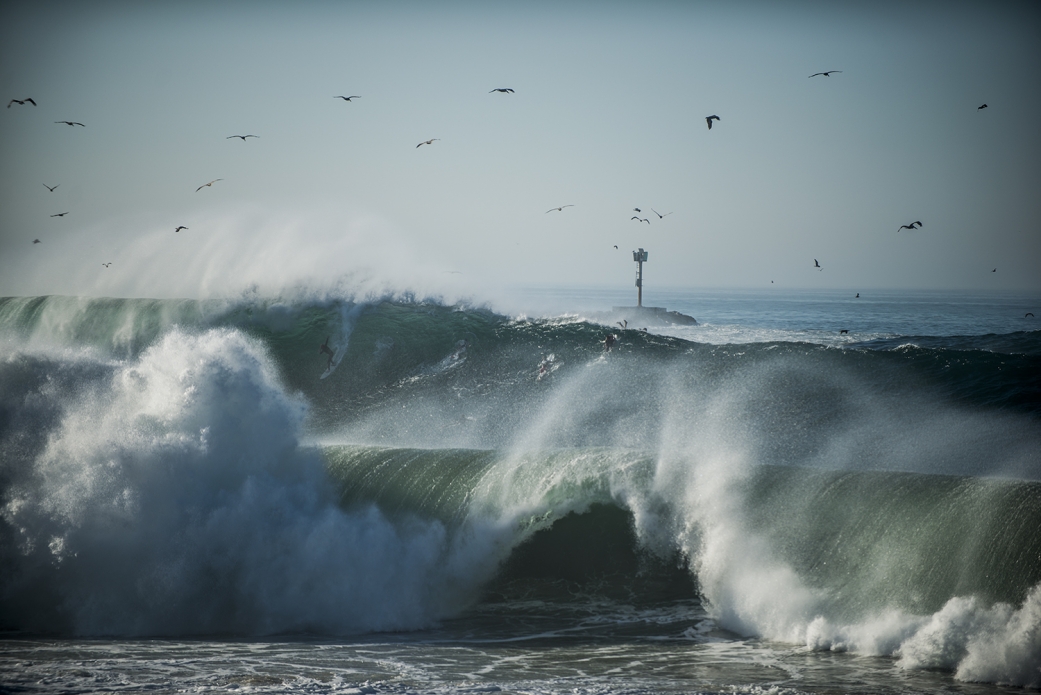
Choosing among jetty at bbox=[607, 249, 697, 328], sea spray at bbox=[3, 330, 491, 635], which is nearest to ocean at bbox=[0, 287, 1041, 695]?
sea spray at bbox=[3, 330, 491, 635]

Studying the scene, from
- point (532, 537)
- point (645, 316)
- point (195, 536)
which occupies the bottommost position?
point (532, 537)

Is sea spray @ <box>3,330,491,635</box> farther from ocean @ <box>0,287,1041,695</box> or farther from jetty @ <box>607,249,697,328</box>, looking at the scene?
jetty @ <box>607,249,697,328</box>

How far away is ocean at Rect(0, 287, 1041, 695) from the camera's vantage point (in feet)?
27.5

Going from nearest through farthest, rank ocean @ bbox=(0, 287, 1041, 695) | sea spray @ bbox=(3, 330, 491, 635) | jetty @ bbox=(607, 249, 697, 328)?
ocean @ bbox=(0, 287, 1041, 695) → sea spray @ bbox=(3, 330, 491, 635) → jetty @ bbox=(607, 249, 697, 328)

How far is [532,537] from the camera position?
11727 mm

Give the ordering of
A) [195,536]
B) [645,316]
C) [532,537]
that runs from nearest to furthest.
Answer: [195,536] → [532,537] → [645,316]

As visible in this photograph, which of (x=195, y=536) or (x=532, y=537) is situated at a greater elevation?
(x=195, y=536)

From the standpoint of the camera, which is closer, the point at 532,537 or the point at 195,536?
the point at 195,536

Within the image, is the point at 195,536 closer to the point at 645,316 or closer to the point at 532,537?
the point at 532,537

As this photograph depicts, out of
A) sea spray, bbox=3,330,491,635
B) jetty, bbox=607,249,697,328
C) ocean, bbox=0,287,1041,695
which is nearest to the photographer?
ocean, bbox=0,287,1041,695

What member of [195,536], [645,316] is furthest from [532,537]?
[645,316]

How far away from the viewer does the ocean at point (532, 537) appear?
330 inches

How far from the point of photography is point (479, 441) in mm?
16156

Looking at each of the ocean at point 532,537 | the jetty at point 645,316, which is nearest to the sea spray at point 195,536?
the ocean at point 532,537
